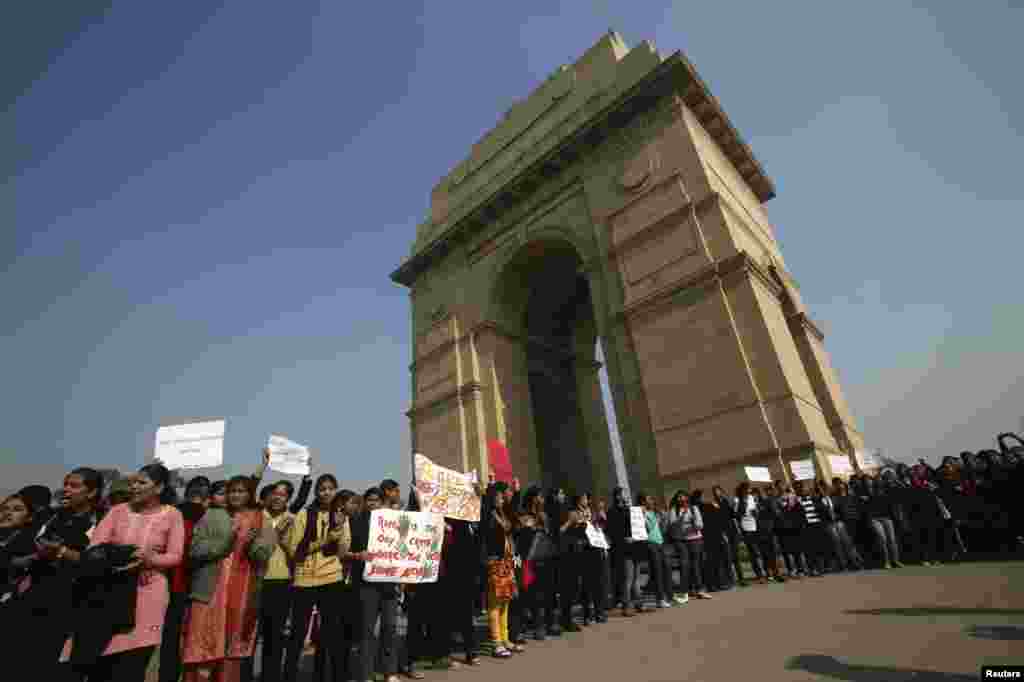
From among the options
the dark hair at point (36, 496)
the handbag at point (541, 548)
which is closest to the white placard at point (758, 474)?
the handbag at point (541, 548)

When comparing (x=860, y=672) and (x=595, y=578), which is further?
(x=595, y=578)

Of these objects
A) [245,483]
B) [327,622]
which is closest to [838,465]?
[327,622]

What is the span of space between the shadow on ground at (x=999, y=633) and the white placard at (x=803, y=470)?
6.79 metres

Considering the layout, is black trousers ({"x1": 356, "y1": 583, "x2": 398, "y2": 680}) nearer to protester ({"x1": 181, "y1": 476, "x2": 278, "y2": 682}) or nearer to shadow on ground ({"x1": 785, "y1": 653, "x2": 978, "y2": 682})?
protester ({"x1": 181, "y1": 476, "x2": 278, "y2": 682})

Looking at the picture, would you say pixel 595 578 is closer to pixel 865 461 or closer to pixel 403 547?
pixel 403 547

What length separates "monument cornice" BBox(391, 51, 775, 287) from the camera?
1537 centimetres

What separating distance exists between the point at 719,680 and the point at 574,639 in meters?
2.66

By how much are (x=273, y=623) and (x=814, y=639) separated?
4992 mm

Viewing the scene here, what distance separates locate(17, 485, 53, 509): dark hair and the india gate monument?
11927mm

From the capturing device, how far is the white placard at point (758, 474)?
1027 cm

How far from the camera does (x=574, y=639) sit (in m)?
5.74

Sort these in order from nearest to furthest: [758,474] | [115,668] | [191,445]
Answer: [115,668]
[191,445]
[758,474]

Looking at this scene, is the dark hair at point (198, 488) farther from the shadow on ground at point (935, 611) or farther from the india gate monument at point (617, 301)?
the india gate monument at point (617, 301)

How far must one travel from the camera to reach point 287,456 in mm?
6590
